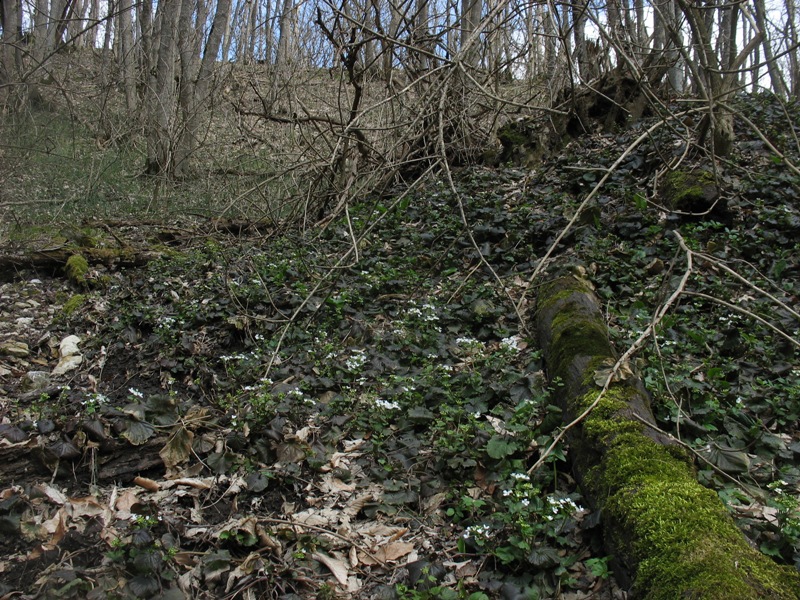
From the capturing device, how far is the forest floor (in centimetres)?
245

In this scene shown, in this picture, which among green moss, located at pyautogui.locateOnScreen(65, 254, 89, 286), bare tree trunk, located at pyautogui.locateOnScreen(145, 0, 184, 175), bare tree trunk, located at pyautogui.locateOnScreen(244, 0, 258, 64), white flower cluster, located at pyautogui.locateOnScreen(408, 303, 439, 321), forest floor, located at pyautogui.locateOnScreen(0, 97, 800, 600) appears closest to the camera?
forest floor, located at pyautogui.locateOnScreen(0, 97, 800, 600)

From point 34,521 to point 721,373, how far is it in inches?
154

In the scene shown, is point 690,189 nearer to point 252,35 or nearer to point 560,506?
point 560,506

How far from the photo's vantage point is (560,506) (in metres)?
2.57

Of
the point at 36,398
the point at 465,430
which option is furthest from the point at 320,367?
the point at 36,398

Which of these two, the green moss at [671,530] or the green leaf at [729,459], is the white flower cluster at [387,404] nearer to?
the green moss at [671,530]

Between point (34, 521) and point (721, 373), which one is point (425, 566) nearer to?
point (34, 521)

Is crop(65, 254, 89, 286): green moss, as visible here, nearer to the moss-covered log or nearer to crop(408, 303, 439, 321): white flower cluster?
crop(408, 303, 439, 321): white flower cluster

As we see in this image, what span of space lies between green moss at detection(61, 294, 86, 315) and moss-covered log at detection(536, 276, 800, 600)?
15.3 ft

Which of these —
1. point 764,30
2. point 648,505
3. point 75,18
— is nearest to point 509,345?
point 648,505

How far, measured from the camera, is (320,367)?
13.8 ft

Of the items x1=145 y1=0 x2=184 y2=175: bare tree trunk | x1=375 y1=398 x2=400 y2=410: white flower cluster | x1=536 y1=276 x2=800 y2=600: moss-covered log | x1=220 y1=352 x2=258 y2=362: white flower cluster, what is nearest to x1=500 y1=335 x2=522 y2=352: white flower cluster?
x1=536 y1=276 x2=800 y2=600: moss-covered log

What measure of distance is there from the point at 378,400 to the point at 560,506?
1.37 meters

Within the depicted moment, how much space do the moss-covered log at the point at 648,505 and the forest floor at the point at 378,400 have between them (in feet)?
0.46
